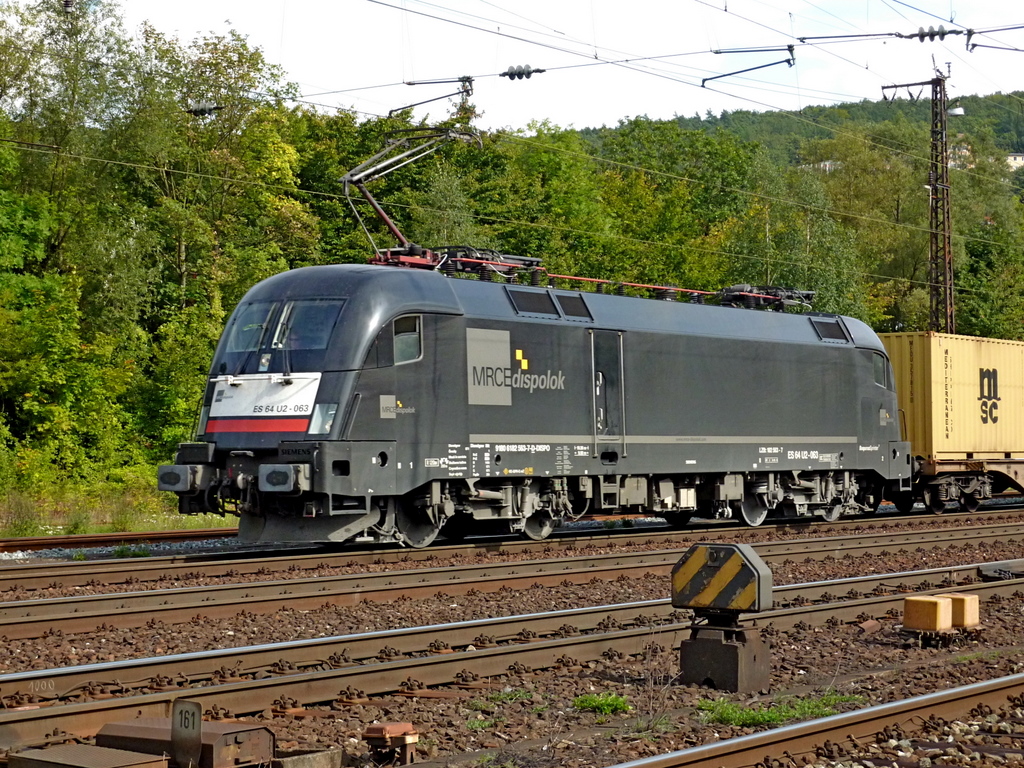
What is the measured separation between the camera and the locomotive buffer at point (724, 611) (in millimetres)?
8305

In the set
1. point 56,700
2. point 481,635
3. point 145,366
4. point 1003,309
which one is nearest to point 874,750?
point 481,635

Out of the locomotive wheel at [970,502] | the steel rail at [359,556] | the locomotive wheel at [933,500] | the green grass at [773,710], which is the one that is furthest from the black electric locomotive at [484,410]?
the green grass at [773,710]

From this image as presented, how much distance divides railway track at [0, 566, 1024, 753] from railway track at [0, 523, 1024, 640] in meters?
2.33

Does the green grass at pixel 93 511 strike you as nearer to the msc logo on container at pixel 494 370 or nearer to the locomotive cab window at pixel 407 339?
the msc logo on container at pixel 494 370

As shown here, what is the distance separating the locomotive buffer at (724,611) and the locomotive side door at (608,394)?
30.3 ft

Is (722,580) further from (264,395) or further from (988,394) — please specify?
(988,394)

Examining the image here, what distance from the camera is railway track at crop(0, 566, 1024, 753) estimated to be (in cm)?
710

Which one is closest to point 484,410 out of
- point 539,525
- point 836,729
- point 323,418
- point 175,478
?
point 323,418

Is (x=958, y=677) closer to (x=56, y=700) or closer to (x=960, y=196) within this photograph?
(x=56, y=700)

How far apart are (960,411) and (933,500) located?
207 cm

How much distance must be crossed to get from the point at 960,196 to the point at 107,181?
46178 millimetres

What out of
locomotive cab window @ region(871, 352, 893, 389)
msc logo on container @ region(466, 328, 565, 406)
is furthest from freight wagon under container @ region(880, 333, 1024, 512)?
msc logo on container @ region(466, 328, 565, 406)

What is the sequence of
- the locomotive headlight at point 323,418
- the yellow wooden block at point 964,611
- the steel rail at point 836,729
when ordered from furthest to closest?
the locomotive headlight at point 323,418, the yellow wooden block at point 964,611, the steel rail at point 836,729

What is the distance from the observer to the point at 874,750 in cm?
675
